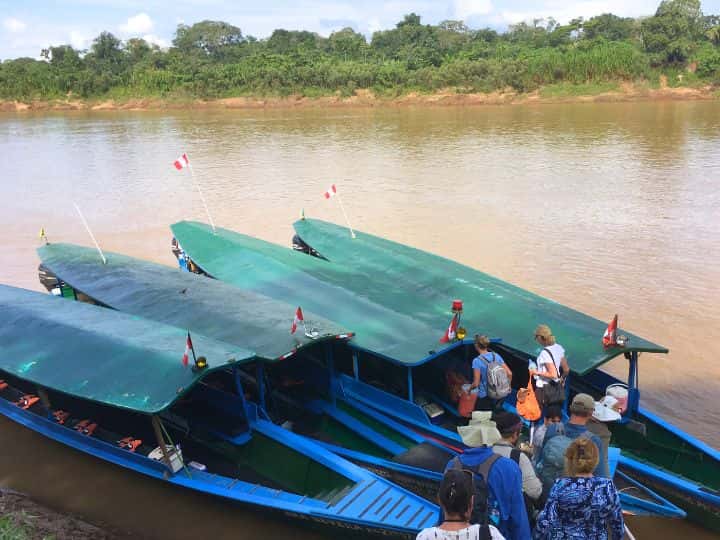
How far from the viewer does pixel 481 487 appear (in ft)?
10.4

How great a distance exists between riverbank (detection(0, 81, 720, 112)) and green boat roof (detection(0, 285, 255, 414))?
44.0 meters

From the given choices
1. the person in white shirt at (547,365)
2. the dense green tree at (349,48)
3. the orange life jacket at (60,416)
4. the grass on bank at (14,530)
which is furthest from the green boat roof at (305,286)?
the dense green tree at (349,48)

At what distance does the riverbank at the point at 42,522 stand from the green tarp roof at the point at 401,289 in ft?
9.56

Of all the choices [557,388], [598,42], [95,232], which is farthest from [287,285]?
[598,42]

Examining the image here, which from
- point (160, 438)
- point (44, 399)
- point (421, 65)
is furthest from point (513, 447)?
point (421, 65)

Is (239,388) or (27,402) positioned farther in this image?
(27,402)

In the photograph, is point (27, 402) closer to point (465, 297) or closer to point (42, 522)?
point (42, 522)

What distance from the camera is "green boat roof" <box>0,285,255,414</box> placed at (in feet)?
16.5

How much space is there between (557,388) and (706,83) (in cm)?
4791

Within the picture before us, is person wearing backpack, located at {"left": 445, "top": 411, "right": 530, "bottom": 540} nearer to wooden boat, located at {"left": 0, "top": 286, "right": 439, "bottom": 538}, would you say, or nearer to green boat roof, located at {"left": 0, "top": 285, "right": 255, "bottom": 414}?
wooden boat, located at {"left": 0, "top": 286, "right": 439, "bottom": 538}

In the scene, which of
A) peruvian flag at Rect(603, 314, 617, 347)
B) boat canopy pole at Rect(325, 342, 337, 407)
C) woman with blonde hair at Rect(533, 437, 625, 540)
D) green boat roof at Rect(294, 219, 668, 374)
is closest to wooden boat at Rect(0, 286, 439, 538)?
boat canopy pole at Rect(325, 342, 337, 407)

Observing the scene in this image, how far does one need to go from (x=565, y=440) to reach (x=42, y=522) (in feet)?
15.0

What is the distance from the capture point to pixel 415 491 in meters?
5.05

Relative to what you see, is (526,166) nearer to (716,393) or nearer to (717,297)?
(717,297)
